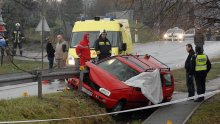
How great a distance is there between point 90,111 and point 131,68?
1947mm

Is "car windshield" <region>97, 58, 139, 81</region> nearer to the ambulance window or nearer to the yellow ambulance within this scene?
the ambulance window

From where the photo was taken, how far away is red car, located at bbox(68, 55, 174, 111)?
11523mm

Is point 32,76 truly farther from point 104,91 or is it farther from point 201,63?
point 201,63

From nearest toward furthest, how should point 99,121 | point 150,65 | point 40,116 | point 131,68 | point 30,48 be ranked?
point 30,48, point 40,116, point 99,121, point 131,68, point 150,65

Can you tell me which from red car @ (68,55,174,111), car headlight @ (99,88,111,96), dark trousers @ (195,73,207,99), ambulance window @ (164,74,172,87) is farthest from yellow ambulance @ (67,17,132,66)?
car headlight @ (99,88,111,96)

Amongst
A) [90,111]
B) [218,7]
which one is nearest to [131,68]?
[90,111]

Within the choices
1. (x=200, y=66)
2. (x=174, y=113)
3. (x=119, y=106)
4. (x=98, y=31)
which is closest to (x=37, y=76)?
(x=119, y=106)

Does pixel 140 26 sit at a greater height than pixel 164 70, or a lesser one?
greater

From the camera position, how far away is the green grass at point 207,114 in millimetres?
11320

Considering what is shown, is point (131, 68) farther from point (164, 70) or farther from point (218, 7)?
point (218, 7)

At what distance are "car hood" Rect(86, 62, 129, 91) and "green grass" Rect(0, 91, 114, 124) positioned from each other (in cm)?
56

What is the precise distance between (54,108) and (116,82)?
6.34ft

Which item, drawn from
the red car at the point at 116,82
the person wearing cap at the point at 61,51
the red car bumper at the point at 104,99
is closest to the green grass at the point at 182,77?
the red car at the point at 116,82

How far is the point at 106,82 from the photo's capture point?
11641 millimetres
